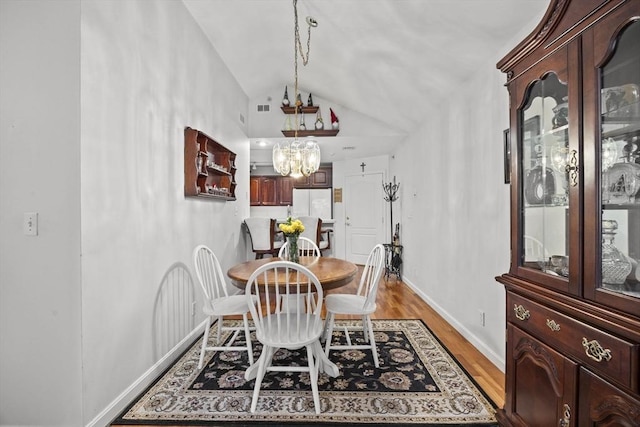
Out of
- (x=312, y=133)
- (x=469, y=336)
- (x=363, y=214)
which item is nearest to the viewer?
(x=469, y=336)

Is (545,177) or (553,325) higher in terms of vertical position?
(545,177)

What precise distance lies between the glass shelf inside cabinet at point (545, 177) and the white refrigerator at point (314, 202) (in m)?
5.94

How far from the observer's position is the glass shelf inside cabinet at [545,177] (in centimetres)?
130

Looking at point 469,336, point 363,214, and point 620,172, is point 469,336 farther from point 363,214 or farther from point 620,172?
point 363,214

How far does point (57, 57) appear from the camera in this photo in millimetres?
1613

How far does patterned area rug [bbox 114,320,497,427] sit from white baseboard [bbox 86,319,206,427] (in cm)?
5

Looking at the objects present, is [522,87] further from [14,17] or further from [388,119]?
[388,119]

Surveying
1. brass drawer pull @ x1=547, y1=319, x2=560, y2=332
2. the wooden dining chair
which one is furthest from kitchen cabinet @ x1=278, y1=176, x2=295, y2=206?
brass drawer pull @ x1=547, y1=319, x2=560, y2=332

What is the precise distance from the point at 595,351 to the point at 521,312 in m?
0.41

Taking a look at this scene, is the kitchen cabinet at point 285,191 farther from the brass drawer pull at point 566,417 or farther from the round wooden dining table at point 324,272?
the brass drawer pull at point 566,417

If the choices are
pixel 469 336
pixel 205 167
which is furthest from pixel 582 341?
pixel 205 167

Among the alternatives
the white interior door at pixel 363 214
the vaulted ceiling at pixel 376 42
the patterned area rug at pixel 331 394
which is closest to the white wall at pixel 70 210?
the patterned area rug at pixel 331 394

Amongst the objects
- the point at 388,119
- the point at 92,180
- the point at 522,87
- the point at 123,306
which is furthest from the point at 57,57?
the point at 388,119

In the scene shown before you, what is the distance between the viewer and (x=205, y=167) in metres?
3.12
